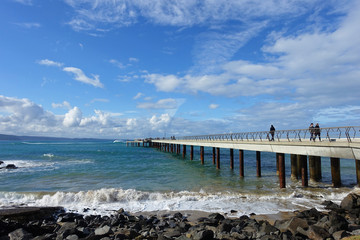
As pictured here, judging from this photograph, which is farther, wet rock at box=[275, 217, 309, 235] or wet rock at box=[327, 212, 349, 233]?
wet rock at box=[275, 217, 309, 235]

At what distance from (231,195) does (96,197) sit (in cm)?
885

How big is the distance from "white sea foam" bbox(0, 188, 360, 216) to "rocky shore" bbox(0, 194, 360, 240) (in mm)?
1738

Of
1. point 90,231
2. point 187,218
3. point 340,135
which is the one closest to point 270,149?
point 340,135

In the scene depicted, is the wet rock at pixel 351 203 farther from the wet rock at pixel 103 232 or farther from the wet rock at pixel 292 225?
the wet rock at pixel 103 232

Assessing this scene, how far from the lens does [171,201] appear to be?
1479 cm

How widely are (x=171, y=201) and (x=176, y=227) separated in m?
5.25

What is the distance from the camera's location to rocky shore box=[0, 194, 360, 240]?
8.15 m

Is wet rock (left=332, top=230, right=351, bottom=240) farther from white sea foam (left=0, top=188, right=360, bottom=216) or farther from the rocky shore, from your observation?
white sea foam (left=0, top=188, right=360, bottom=216)

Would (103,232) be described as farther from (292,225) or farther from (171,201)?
(292,225)

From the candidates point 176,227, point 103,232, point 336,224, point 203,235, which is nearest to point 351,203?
point 336,224

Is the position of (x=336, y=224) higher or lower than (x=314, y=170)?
lower

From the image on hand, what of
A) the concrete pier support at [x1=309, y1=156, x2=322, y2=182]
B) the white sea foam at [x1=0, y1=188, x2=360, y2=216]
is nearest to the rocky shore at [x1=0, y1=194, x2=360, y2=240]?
the white sea foam at [x1=0, y1=188, x2=360, y2=216]

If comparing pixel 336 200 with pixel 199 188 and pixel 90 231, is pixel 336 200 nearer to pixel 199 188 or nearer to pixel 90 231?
pixel 199 188

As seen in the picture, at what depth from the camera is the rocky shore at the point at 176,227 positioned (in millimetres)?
8148
